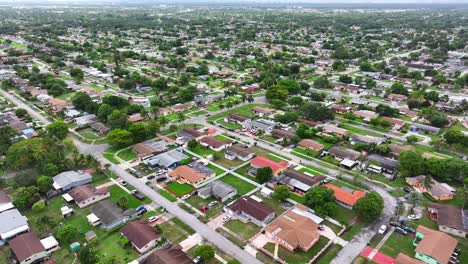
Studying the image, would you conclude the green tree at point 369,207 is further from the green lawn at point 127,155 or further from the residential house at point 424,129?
the green lawn at point 127,155

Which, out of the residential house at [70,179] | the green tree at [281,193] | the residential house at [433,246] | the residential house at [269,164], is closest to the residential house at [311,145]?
the residential house at [269,164]

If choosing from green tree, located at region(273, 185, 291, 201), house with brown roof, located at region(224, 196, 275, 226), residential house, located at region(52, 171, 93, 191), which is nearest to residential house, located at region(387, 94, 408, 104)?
green tree, located at region(273, 185, 291, 201)

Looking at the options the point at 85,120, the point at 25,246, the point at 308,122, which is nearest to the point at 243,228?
the point at 25,246

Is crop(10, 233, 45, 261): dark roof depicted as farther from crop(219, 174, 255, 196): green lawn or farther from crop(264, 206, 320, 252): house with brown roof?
crop(264, 206, 320, 252): house with brown roof

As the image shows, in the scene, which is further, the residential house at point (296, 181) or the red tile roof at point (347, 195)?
the residential house at point (296, 181)

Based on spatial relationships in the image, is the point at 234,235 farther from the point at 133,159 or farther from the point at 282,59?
the point at 282,59

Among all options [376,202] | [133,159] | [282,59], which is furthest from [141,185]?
[282,59]

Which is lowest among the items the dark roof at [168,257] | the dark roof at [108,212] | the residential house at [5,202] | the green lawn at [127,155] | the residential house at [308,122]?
the green lawn at [127,155]
